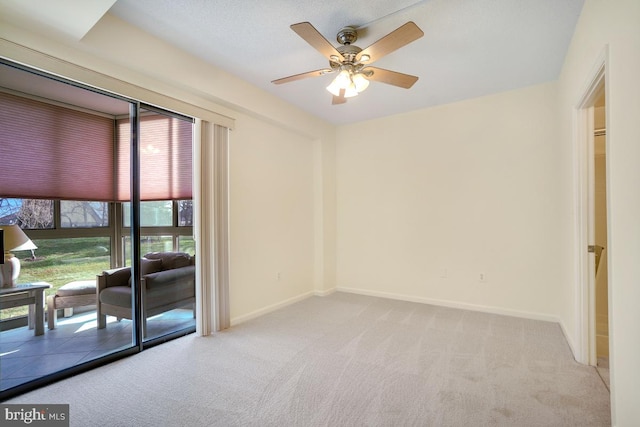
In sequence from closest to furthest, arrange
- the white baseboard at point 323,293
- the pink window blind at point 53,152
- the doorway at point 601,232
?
the pink window blind at point 53,152, the doorway at point 601,232, the white baseboard at point 323,293

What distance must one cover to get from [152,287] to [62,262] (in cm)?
77

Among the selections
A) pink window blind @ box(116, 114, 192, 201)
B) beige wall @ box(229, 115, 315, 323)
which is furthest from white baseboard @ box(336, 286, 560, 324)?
pink window blind @ box(116, 114, 192, 201)

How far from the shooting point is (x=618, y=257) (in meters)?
1.54

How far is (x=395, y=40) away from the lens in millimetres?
2021

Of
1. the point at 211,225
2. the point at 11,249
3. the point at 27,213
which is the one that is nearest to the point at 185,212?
the point at 211,225

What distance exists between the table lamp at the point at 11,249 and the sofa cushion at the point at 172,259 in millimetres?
973

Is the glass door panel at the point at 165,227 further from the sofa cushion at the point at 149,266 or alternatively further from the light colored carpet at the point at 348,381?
the light colored carpet at the point at 348,381

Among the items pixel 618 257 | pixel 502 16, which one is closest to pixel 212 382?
pixel 618 257

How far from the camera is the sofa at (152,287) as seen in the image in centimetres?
288

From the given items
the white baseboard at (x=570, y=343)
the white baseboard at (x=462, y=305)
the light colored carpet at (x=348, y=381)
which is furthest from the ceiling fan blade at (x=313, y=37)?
the white baseboard at (x=462, y=305)

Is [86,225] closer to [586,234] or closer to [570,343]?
[586,234]

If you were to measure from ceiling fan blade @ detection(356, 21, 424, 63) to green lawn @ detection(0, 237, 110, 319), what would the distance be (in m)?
2.84

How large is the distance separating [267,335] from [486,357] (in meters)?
2.05

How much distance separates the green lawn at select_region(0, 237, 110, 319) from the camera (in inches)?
91.7
